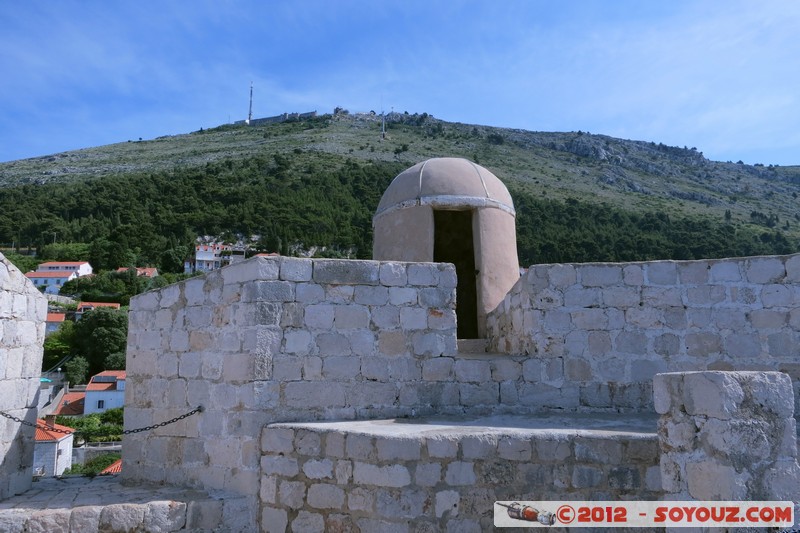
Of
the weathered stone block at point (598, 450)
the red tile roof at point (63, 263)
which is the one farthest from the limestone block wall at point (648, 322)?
the red tile roof at point (63, 263)

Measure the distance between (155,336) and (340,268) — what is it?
2102 mm

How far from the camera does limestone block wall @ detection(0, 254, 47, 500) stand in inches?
194

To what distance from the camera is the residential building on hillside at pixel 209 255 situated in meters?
55.8

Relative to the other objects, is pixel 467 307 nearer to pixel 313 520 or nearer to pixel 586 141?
pixel 313 520

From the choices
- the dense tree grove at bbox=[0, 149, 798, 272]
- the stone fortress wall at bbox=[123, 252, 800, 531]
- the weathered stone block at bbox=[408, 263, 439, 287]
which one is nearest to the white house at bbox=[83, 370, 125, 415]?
the dense tree grove at bbox=[0, 149, 798, 272]

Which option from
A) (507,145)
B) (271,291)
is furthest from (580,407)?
(507,145)

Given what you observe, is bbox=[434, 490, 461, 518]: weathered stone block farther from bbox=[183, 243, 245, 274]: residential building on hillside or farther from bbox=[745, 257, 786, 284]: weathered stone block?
bbox=[183, 243, 245, 274]: residential building on hillside

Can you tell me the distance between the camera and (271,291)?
16.2 ft

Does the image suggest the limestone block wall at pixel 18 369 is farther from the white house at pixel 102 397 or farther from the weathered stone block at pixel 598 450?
the white house at pixel 102 397

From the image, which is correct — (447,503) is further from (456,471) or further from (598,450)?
(598,450)

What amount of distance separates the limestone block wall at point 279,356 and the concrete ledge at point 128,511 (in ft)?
0.68

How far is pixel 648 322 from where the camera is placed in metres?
5.42

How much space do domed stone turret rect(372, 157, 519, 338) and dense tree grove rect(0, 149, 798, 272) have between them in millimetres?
33776

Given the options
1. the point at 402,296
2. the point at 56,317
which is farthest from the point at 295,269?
the point at 56,317
